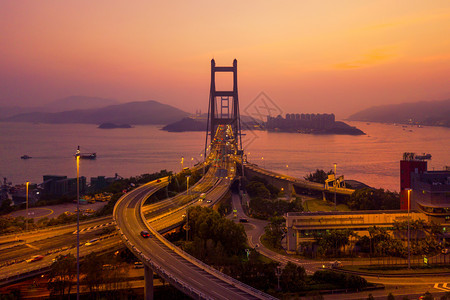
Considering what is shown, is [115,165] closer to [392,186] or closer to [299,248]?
[392,186]

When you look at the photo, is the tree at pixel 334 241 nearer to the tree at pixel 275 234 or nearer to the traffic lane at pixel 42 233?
the tree at pixel 275 234

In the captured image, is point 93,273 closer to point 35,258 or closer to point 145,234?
point 35,258

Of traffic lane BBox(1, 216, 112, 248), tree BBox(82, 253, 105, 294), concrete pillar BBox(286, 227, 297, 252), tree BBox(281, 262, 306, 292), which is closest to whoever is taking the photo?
tree BBox(82, 253, 105, 294)

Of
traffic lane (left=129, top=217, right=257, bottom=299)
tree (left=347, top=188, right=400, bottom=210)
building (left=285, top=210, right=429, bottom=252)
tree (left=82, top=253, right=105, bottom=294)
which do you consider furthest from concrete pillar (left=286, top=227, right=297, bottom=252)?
tree (left=347, top=188, right=400, bottom=210)

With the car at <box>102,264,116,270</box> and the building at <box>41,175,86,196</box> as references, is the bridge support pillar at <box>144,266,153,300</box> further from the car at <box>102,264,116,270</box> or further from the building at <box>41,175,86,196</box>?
the building at <box>41,175,86,196</box>

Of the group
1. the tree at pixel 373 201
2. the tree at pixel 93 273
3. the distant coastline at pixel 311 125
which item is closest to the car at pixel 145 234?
Result: the tree at pixel 93 273

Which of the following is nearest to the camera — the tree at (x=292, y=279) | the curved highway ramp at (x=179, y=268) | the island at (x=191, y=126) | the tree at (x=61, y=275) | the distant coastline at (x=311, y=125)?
the curved highway ramp at (x=179, y=268)

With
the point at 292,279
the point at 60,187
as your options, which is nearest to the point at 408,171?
the point at 292,279

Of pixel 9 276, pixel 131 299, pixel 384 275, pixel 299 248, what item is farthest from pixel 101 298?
pixel 384 275
